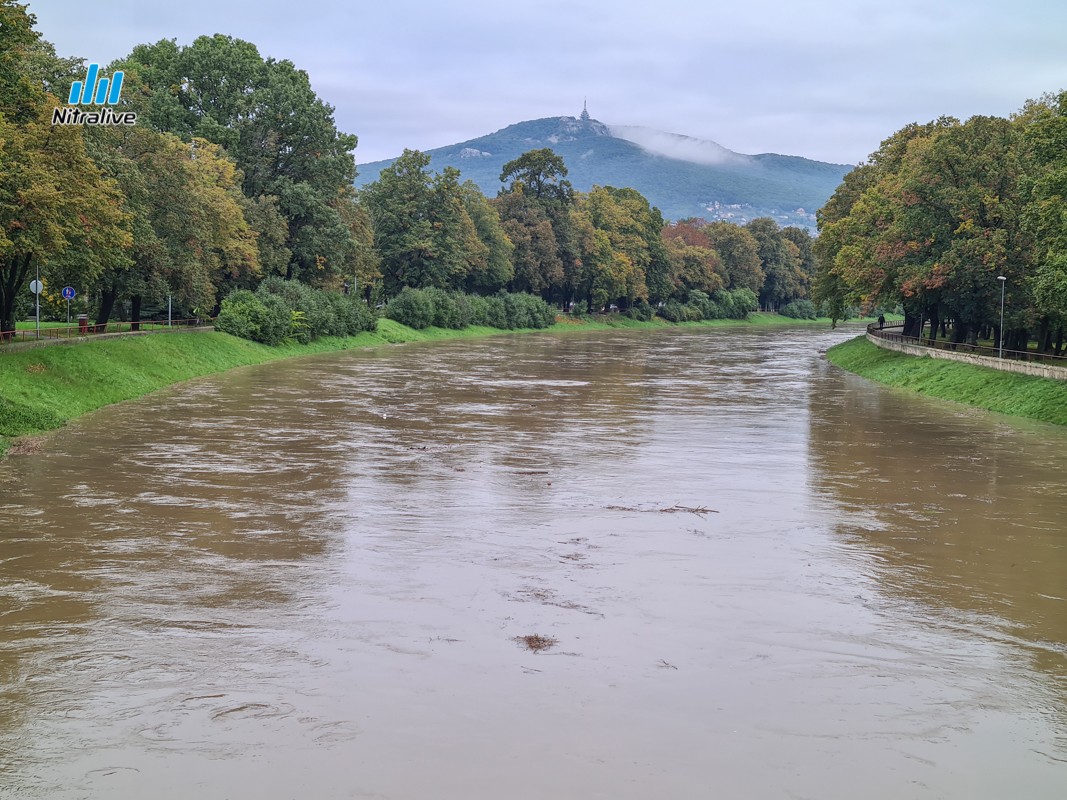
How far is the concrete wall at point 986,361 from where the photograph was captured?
140 feet

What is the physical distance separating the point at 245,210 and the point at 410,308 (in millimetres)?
28942

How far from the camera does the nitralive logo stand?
138 feet

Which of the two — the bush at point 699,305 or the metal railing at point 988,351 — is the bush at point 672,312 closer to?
the bush at point 699,305

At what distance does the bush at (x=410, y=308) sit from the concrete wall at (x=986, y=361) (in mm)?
41825

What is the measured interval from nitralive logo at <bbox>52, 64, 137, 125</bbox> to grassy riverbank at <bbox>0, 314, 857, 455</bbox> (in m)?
8.89

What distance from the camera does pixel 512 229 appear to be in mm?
118875

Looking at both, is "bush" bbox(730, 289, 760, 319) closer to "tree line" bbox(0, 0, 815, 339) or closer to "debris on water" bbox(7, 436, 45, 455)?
"tree line" bbox(0, 0, 815, 339)

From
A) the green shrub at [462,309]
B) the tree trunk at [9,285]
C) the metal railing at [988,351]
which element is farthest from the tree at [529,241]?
the tree trunk at [9,285]

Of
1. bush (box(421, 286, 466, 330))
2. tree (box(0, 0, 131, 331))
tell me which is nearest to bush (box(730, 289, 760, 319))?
bush (box(421, 286, 466, 330))

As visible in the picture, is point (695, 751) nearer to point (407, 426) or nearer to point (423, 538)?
point (423, 538)

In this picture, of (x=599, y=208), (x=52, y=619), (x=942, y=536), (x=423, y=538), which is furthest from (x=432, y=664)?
(x=599, y=208)

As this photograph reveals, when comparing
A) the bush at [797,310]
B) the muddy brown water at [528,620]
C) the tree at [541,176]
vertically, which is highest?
the tree at [541,176]

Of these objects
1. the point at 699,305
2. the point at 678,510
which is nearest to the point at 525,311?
the point at 699,305

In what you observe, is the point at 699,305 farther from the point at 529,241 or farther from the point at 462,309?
the point at 462,309
